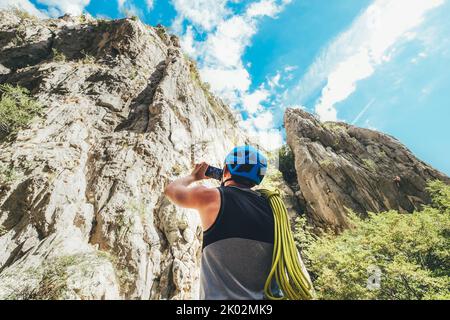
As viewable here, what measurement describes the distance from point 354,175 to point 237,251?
22520 mm

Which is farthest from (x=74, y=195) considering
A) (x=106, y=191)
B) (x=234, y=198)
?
(x=234, y=198)

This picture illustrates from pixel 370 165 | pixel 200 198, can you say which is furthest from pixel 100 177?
pixel 370 165

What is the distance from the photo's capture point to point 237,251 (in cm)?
233

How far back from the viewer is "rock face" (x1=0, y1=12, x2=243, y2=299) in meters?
6.05

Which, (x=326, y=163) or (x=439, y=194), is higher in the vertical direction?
(x=326, y=163)

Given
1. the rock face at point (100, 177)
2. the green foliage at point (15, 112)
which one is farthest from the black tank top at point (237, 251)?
the green foliage at point (15, 112)

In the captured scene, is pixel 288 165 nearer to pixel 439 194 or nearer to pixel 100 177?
pixel 439 194

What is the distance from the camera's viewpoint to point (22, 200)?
25.5 feet

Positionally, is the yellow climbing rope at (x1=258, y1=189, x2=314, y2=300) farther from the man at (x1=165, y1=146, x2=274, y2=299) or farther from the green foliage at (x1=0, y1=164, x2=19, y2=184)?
the green foliage at (x1=0, y1=164, x2=19, y2=184)

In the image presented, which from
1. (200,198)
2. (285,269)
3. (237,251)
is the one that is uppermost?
(200,198)

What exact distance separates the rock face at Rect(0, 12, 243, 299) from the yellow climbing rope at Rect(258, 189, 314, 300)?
15.0 ft

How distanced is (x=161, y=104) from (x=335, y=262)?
12735 millimetres

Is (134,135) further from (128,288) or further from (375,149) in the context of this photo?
(375,149)
